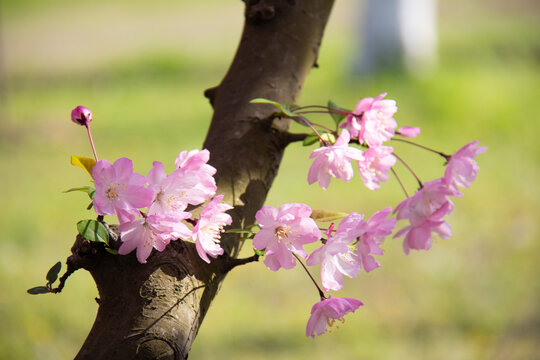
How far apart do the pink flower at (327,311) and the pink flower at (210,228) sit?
0.14 metres

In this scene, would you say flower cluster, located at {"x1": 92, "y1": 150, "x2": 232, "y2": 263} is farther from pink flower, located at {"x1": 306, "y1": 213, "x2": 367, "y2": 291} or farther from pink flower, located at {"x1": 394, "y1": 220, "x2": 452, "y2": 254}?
pink flower, located at {"x1": 394, "y1": 220, "x2": 452, "y2": 254}

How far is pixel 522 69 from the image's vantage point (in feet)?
17.2

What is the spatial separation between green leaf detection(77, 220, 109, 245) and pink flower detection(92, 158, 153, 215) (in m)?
0.05

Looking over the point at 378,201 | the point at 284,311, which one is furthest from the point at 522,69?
the point at 284,311

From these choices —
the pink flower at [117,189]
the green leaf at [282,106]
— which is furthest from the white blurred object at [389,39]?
the pink flower at [117,189]

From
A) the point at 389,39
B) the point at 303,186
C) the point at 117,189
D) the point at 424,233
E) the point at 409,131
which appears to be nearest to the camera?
the point at 117,189

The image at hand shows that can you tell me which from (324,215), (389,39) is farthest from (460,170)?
(389,39)

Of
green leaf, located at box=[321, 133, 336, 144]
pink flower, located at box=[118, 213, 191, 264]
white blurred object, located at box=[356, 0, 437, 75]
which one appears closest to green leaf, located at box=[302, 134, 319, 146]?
green leaf, located at box=[321, 133, 336, 144]

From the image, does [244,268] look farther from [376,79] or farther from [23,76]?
[23,76]

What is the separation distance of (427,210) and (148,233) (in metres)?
0.31

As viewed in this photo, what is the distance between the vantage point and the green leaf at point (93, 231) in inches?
26.8

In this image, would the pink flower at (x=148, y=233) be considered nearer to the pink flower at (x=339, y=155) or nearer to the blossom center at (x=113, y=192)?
the blossom center at (x=113, y=192)

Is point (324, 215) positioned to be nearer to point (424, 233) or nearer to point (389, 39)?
point (424, 233)

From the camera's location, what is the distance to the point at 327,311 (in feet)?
2.42
